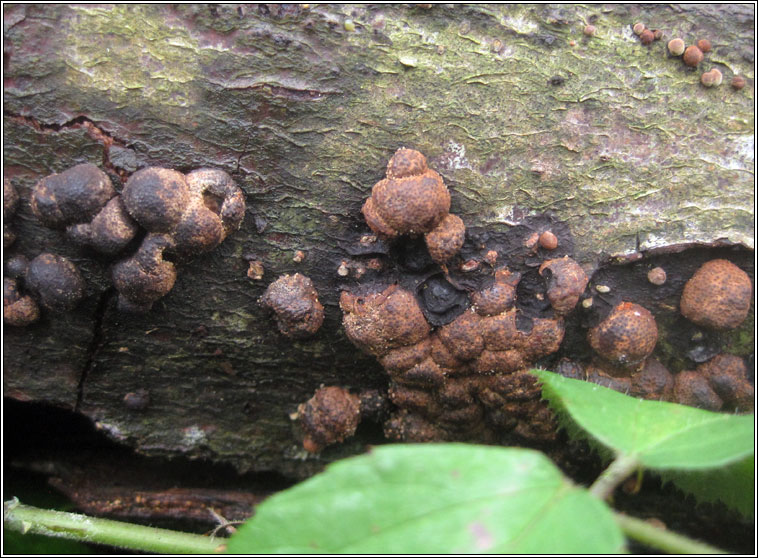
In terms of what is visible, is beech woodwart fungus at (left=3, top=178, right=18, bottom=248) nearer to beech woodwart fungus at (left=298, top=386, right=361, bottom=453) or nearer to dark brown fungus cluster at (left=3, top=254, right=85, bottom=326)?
dark brown fungus cluster at (left=3, top=254, right=85, bottom=326)

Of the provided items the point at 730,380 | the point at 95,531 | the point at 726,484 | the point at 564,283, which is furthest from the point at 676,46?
the point at 95,531

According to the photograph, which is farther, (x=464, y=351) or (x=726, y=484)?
(x=464, y=351)

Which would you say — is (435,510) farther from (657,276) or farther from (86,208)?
(86,208)

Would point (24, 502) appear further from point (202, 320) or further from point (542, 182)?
point (542, 182)

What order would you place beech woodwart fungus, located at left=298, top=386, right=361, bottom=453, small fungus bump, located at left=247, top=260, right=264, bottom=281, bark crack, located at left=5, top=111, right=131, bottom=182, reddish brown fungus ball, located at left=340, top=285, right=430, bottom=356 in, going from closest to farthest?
bark crack, located at left=5, top=111, right=131, bottom=182 → reddish brown fungus ball, located at left=340, top=285, right=430, bottom=356 → small fungus bump, located at left=247, top=260, right=264, bottom=281 → beech woodwart fungus, located at left=298, top=386, right=361, bottom=453

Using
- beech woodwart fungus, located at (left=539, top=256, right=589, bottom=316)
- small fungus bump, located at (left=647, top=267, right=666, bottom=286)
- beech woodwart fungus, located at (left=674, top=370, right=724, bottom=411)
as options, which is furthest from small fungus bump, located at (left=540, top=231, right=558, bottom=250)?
beech woodwart fungus, located at (left=674, top=370, right=724, bottom=411)

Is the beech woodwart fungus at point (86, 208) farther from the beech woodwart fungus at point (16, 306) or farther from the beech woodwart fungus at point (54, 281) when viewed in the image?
the beech woodwart fungus at point (16, 306)

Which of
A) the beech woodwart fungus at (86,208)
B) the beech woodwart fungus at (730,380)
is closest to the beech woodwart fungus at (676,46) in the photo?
the beech woodwart fungus at (730,380)
